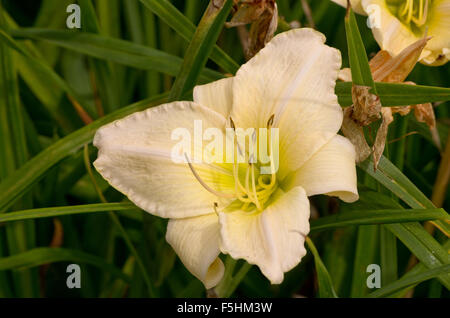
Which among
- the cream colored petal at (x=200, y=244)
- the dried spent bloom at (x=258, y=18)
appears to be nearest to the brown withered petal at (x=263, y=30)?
the dried spent bloom at (x=258, y=18)

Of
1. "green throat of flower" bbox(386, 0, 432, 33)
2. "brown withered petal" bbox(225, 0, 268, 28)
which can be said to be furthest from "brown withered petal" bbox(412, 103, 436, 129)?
"brown withered petal" bbox(225, 0, 268, 28)

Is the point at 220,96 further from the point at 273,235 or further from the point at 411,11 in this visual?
the point at 411,11

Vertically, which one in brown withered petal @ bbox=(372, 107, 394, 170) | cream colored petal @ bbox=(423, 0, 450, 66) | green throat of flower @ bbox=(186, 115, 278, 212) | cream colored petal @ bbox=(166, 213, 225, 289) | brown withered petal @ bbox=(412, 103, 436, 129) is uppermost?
cream colored petal @ bbox=(423, 0, 450, 66)

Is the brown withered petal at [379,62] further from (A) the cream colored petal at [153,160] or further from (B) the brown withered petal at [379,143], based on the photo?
(A) the cream colored petal at [153,160]

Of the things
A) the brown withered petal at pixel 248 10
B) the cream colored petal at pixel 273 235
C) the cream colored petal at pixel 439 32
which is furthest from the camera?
the cream colored petal at pixel 439 32

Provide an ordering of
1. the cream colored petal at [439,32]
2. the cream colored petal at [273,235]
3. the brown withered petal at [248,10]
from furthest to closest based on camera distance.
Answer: the cream colored petal at [439,32] < the brown withered petal at [248,10] < the cream colored petal at [273,235]

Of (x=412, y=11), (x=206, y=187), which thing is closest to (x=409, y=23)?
(x=412, y=11)

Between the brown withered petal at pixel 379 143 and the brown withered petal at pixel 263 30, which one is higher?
the brown withered petal at pixel 263 30

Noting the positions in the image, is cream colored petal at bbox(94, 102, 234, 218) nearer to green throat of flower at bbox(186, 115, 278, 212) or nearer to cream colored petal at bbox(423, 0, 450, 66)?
green throat of flower at bbox(186, 115, 278, 212)
